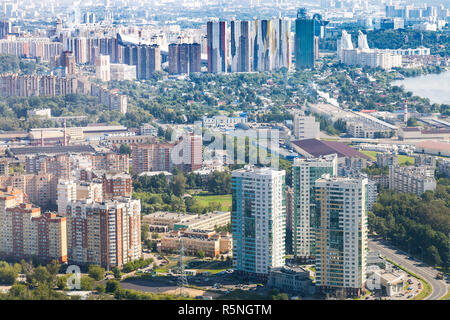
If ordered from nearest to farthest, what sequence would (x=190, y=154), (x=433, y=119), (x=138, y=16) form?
(x=190, y=154), (x=433, y=119), (x=138, y=16)

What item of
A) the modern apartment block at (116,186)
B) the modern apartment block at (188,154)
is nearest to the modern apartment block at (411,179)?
the modern apartment block at (188,154)

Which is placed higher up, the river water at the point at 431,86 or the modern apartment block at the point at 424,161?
the river water at the point at 431,86

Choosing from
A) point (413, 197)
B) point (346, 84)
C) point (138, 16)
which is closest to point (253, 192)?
point (413, 197)

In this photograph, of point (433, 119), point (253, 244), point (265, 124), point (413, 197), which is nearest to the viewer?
point (253, 244)

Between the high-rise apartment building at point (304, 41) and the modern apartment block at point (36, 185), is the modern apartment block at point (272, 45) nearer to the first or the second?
the high-rise apartment building at point (304, 41)

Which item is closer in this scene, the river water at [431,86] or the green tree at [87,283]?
the green tree at [87,283]

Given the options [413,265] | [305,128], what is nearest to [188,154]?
[305,128]
